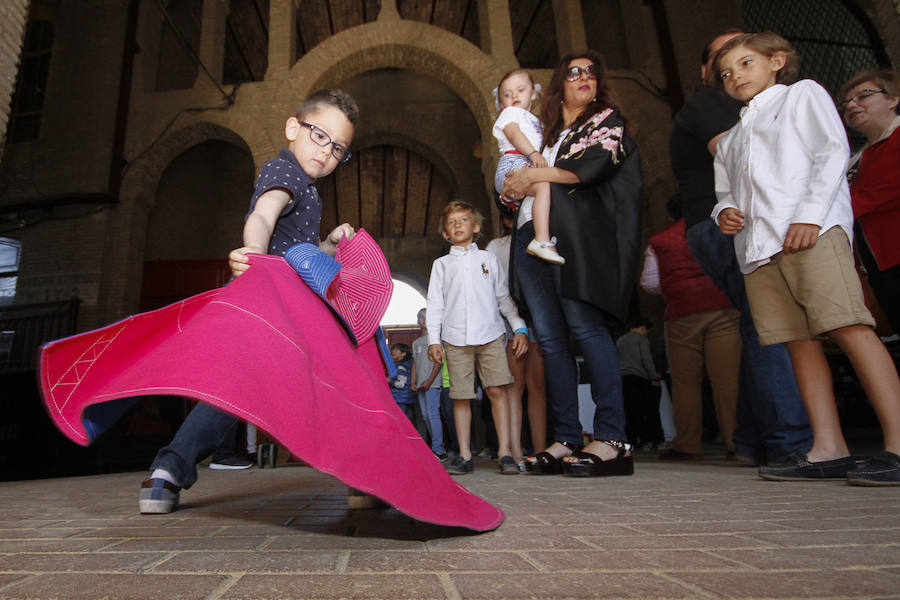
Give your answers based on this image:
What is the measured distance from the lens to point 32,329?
808 centimetres

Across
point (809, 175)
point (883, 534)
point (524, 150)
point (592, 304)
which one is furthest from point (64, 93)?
point (883, 534)

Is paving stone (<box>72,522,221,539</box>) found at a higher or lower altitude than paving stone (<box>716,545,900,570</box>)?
lower

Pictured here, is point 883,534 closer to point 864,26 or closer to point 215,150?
point 864,26

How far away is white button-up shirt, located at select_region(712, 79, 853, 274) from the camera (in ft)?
6.07

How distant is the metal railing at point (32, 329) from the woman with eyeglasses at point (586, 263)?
802 cm

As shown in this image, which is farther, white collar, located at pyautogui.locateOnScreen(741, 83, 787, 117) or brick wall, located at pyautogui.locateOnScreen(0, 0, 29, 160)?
brick wall, located at pyautogui.locateOnScreen(0, 0, 29, 160)

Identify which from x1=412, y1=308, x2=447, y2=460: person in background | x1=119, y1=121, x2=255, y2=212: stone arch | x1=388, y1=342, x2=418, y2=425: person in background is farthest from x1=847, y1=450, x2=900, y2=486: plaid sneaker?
x1=119, y1=121, x2=255, y2=212: stone arch

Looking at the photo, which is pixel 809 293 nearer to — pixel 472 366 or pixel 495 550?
pixel 495 550

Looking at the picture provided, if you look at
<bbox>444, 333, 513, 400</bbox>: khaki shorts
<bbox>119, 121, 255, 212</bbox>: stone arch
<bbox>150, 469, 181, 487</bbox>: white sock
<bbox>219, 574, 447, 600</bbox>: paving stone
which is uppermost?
<bbox>119, 121, 255, 212</bbox>: stone arch

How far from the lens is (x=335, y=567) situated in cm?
82

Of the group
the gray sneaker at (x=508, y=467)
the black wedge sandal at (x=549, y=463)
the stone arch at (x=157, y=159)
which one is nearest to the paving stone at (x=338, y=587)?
the black wedge sandal at (x=549, y=463)

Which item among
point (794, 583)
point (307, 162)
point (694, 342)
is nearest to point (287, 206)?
point (307, 162)

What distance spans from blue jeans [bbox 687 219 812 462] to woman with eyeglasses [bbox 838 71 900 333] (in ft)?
1.80

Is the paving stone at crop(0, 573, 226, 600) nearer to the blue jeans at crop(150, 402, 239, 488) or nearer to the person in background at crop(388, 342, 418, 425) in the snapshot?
the blue jeans at crop(150, 402, 239, 488)
